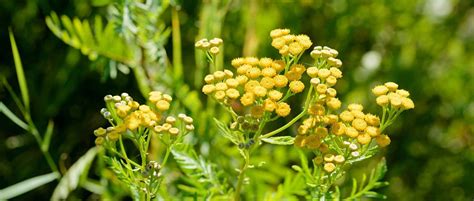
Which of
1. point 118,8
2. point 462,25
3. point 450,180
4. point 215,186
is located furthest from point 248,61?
point 462,25

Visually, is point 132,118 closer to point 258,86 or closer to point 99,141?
point 99,141

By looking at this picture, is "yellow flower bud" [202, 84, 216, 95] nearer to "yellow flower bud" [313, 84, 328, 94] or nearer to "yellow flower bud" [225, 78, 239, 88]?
"yellow flower bud" [225, 78, 239, 88]

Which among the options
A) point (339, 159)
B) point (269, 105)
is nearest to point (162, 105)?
point (269, 105)

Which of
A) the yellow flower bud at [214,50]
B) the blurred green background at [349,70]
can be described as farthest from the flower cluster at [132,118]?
the blurred green background at [349,70]

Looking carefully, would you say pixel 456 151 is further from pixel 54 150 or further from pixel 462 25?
pixel 54 150

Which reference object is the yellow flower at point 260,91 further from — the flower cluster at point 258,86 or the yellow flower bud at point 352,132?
the yellow flower bud at point 352,132

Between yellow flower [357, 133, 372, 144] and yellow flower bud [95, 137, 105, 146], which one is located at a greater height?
yellow flower [357, 133, 372, 144]

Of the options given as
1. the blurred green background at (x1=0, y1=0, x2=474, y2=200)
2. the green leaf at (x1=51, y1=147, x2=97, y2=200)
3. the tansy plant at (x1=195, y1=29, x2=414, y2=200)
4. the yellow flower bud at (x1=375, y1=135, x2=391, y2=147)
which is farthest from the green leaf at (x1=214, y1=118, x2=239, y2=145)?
the blurred green background at (x1=0, y1=0, x2=474, y2=200)

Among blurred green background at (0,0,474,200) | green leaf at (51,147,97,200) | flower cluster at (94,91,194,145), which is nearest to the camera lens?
flower cluster at (94,91,194,145)

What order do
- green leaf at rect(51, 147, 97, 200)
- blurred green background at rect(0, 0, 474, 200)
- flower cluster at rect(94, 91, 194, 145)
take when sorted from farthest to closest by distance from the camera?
blurred green background at rect(0, 0, 474, 200), green leaf at rect(51, 147, 97, 200), flower cluster at rect(94, 91, 194, 145)
